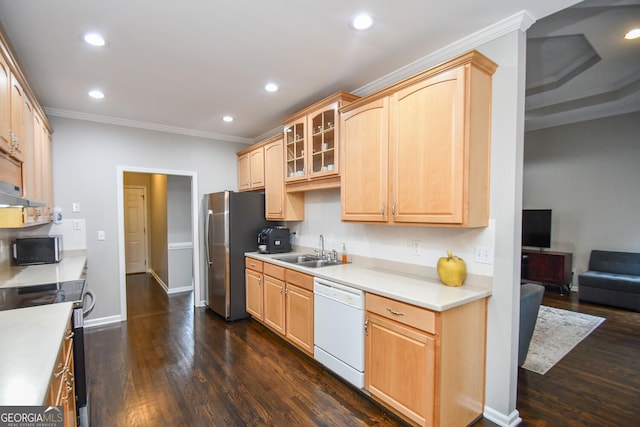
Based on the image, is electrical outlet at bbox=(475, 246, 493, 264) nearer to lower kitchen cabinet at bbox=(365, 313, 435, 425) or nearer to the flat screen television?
lower kitchen cabinet at bbox=(365, 313, 435, 425)

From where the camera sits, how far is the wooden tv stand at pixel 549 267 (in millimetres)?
5238

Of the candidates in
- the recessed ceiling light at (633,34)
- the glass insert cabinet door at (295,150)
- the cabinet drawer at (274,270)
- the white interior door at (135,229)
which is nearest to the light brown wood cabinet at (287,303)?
the cabinet drawer at (274,270)

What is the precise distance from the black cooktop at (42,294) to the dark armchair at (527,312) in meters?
3.21

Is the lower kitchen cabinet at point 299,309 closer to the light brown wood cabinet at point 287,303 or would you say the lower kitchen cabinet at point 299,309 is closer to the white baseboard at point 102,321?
the light brown wood cabinet at point 287,303

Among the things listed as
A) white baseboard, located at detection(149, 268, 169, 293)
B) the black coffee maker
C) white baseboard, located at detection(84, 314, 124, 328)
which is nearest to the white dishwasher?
the black coffee maker

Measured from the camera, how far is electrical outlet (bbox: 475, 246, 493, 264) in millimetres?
2111

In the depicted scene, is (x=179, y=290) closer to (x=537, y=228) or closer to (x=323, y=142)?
(x=323, y=142)

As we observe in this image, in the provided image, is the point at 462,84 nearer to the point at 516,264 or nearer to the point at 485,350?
the point at 516,264

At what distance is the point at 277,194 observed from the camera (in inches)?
155

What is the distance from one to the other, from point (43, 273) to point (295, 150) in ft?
8.75

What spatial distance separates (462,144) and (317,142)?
163 centimetres
